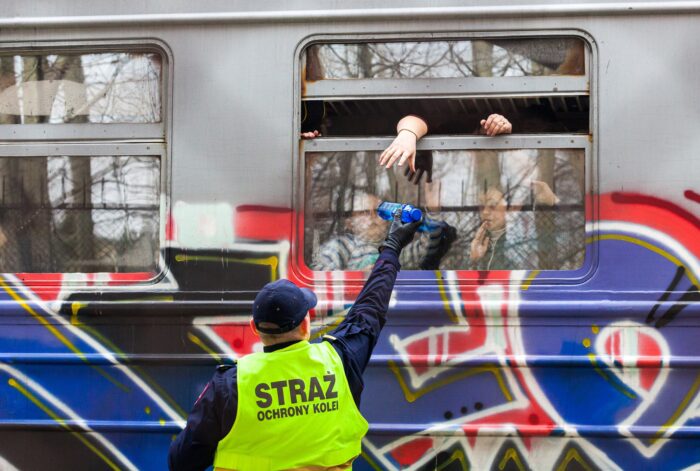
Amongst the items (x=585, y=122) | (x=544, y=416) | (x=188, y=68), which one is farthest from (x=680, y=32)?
(x=188, y=68)

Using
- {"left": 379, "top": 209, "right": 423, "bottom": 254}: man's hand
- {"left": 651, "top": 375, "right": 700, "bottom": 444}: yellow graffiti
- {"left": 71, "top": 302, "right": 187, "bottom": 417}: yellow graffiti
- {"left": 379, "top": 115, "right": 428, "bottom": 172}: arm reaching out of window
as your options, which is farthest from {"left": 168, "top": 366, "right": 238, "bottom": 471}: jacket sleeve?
{"left": 651, "top": 375, "right": 700, "bottom": 444}: yellow graffiti

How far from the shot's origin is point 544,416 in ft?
10.6

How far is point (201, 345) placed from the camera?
338 cm

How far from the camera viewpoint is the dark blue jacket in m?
2.42

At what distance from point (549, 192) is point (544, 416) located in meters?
0.83

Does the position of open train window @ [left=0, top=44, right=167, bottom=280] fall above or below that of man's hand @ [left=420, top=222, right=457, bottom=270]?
above

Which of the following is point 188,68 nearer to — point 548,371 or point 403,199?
point 403,199

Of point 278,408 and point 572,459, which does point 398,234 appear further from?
point 572,459

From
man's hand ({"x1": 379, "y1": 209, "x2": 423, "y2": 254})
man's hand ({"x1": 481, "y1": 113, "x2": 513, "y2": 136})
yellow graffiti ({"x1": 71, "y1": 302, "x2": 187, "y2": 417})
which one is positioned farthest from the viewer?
yellow graffiti ({"x1": 71, "y1": 302, "x2": 187, "y2": 417})

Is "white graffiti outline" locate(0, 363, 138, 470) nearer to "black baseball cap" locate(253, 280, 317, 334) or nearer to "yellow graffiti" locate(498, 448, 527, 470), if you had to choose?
"black baseball cap" locate(253, 280, 317, 334)

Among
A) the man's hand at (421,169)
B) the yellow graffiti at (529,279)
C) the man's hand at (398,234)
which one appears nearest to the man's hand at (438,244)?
the man's hand at (421,169)

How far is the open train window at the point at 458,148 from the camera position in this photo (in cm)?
330

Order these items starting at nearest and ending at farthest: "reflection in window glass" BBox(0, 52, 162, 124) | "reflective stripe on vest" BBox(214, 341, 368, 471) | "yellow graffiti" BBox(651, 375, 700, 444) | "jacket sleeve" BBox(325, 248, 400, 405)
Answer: "reflective stripe on vest" BBox(214, 341, 368, 471)
"jacket sleeve" BBox(325, 248, 400, 405)
"yellow graffiti" BBox(651, 375, 700, 444)
"reflection in window glass" BBox(0, 52, 162, 124)

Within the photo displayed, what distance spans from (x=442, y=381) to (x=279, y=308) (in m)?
1.07
